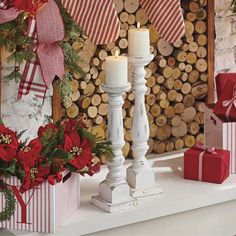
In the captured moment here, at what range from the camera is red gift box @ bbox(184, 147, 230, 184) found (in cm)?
281

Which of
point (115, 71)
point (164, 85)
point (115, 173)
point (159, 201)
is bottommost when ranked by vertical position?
point (159, 201)

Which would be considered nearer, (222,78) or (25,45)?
(25,45)

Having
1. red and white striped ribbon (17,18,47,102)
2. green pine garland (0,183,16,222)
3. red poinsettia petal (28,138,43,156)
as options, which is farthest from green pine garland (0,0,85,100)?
green pine garland (0,183,16,222)

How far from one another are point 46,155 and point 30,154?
8 centimetres

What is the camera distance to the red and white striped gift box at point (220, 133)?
9.46ft

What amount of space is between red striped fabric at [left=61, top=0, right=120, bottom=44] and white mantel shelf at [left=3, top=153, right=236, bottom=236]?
22.6 inches

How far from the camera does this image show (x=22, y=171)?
2.35 m

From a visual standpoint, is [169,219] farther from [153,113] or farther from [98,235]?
[153,113]

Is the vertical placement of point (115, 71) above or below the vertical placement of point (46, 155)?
above

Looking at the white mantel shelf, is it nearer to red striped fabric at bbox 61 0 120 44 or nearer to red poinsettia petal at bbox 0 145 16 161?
red poinsettia petal at bbox 0 145 16 161

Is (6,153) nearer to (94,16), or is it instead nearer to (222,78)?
(94,16)

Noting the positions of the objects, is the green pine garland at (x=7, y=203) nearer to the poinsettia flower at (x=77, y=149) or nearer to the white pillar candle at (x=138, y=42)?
the poinsettia flower at (x=77, y=149)

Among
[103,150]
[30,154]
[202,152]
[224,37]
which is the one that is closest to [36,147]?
[30,154]

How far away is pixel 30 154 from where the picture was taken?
236 centimetres
